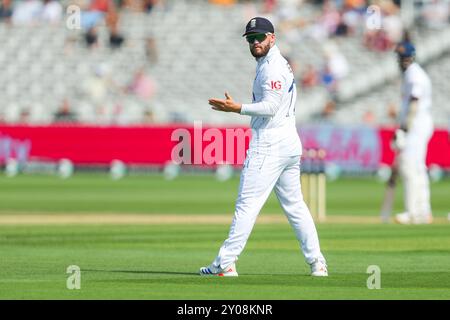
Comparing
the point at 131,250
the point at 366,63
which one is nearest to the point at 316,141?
the point at 366,63

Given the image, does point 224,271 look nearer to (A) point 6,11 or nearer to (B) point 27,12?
(B) point 27,12

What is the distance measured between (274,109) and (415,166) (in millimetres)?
9399

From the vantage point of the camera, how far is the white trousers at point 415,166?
22516 mm

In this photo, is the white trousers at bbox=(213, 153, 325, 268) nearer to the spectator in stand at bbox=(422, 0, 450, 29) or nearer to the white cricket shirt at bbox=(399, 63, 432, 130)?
the white cricket shirt at bbox=(399, 63, 432, 130)

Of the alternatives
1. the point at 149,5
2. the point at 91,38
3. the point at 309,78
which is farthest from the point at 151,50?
the point at 309,78

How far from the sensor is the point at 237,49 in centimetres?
4600

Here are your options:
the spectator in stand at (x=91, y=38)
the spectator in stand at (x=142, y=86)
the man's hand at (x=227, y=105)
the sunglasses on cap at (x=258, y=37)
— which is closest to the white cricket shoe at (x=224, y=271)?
the man's hand at (x=227, y=105)

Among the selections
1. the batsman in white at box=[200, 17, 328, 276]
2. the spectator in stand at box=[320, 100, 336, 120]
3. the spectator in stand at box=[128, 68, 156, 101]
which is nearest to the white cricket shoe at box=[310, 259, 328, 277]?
the batsman in white at box=[200, 17, 328, 276]

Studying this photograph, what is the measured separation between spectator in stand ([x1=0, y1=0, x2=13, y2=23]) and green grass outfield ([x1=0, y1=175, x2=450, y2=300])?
2036 cm

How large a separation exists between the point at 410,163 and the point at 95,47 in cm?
2533

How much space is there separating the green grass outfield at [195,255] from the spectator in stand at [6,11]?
2036cm

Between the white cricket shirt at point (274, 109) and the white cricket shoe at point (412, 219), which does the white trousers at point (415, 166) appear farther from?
the white cricket shirt at point (274, 109)

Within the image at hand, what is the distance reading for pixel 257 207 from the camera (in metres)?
13.7
